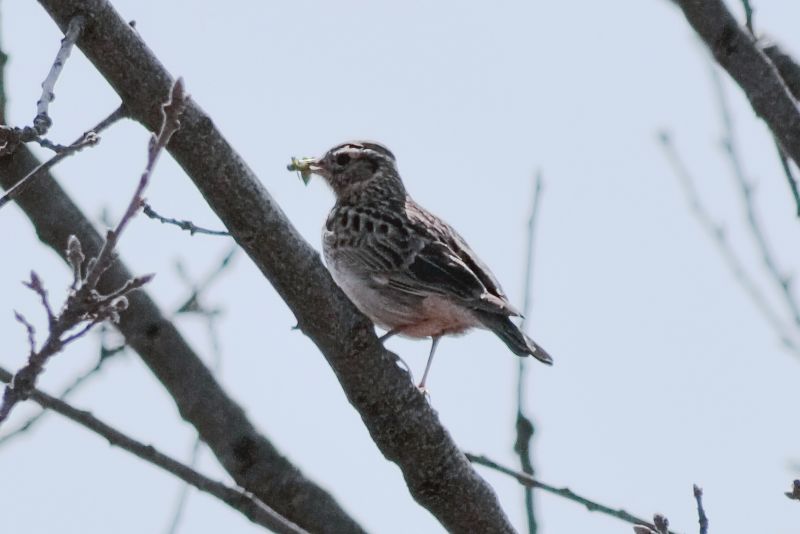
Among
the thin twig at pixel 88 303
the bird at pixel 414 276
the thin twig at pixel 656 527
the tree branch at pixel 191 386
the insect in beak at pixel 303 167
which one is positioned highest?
the insect in beak at pixel 303 167

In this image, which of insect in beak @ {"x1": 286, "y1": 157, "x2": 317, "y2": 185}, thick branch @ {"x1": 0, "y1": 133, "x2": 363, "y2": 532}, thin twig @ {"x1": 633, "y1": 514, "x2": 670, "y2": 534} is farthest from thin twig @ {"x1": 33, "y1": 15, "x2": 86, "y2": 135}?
insect in beak @ {"x1": 286, "y1": 157, "x2": 317, "y2": 185}

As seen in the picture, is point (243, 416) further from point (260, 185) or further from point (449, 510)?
point (260, 185)

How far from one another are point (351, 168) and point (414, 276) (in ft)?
7.61

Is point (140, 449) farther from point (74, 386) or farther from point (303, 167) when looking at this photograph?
point (303, 167)

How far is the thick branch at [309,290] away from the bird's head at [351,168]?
484 centimetres

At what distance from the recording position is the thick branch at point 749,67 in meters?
6.11

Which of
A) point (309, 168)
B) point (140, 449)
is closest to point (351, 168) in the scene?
point (309, 168)

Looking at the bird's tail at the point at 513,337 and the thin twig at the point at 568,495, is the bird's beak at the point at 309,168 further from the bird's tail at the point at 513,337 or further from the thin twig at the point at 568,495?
the thin twig at the point at 568,495

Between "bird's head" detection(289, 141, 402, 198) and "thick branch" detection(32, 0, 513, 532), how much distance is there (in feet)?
15.9

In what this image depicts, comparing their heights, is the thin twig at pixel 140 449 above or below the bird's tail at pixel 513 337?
below

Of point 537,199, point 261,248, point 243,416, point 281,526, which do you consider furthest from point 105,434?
point 537,199

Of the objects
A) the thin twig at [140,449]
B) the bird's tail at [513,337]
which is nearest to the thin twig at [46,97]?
the thin twig at [140,449]

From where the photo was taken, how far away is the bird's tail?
7370 millimetres

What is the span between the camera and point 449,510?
5.59 meters
